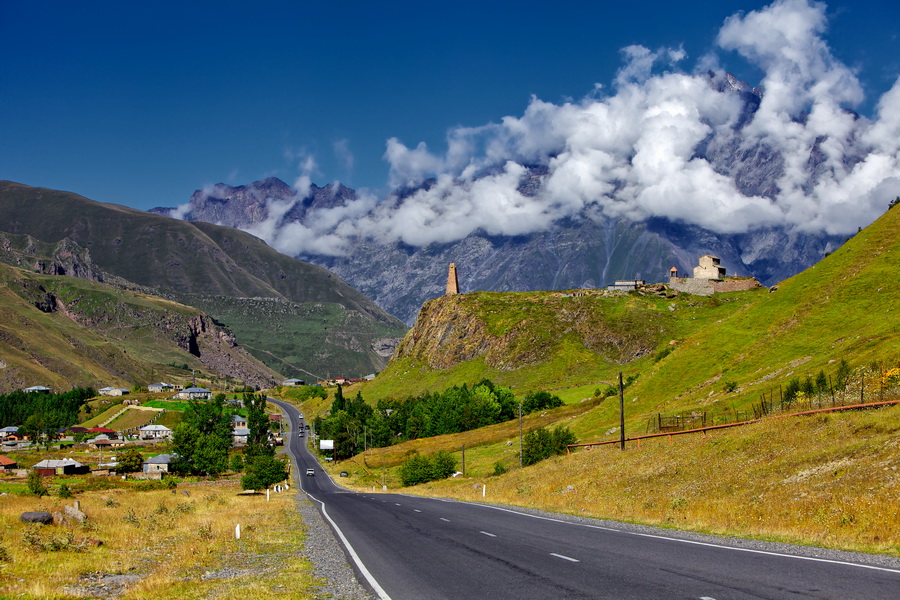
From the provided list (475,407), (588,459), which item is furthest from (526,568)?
(475,407)

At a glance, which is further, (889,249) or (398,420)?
(398,420)

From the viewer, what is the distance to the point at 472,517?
3662 cm

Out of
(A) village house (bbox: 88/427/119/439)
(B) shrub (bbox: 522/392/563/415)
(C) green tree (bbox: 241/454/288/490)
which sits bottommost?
(A) village house (bbox: 88/427/119/439)

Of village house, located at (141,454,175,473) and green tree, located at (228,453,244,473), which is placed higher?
village house, located at (141,454,175,473)

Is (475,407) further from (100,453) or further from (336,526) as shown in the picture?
(336,526)

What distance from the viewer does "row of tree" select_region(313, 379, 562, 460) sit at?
142500 millimetres

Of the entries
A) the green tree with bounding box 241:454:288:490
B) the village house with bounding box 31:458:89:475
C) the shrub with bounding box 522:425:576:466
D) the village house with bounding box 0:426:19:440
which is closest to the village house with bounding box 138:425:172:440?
the village house with bounding box 0:426:19:440

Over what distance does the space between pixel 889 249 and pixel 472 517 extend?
78.0 meters

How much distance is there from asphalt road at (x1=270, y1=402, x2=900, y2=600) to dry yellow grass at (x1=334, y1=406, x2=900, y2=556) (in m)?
3.89

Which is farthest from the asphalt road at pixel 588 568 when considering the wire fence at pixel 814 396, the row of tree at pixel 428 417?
the row of tree at pixel 428 417

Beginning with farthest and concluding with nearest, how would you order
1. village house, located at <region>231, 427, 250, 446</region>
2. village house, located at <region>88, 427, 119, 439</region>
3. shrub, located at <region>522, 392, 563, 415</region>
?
village house, located at <region>231, 427, 250, 446</region> < village house, located at <region>88, 427, 119, 439</region> < shrub, located at <region>522, 392, 563, 415</region>

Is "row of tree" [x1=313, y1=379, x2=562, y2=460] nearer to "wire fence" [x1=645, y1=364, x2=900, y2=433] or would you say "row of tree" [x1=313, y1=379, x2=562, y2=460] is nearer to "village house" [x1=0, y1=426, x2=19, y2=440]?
"wire fence" [x1=645, y1=364, x2=900, y2=433]

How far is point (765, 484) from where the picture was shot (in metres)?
32.6

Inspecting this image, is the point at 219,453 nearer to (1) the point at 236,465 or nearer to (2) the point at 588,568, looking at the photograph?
(1) the point at 236,465
